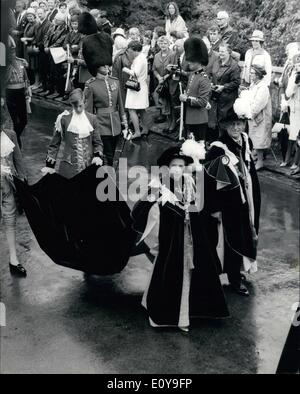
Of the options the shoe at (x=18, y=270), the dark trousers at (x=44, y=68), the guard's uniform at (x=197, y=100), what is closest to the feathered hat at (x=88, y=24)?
the guard's uniform at (x=197, y=100)

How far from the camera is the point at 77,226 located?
21.2 feet

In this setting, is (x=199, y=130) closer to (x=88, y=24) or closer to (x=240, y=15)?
(x=88, y=24)

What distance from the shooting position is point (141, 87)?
12.9 m

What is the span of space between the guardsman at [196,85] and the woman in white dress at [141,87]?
2237 mm

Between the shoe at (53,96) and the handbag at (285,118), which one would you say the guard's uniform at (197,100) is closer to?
the handbag at (285,118)

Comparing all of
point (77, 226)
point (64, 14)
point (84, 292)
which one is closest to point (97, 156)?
point (77, 226)

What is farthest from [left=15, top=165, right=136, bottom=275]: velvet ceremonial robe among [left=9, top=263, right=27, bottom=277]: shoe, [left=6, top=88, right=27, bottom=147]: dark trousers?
[left=6, top=88, right=27, bottom=147]: dark trousers

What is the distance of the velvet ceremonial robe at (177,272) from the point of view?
5.67 m

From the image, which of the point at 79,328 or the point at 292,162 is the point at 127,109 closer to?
the point at 292,162

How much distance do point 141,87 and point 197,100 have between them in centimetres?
273

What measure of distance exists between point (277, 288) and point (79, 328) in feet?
6.94

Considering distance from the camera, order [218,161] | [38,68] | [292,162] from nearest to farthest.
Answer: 1. [218,161]
2. [292,162]
3. [38,68]

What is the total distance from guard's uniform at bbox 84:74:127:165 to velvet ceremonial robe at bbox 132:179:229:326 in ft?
9.01

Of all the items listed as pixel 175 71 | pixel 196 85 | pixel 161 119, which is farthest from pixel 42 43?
pixel 196 85
